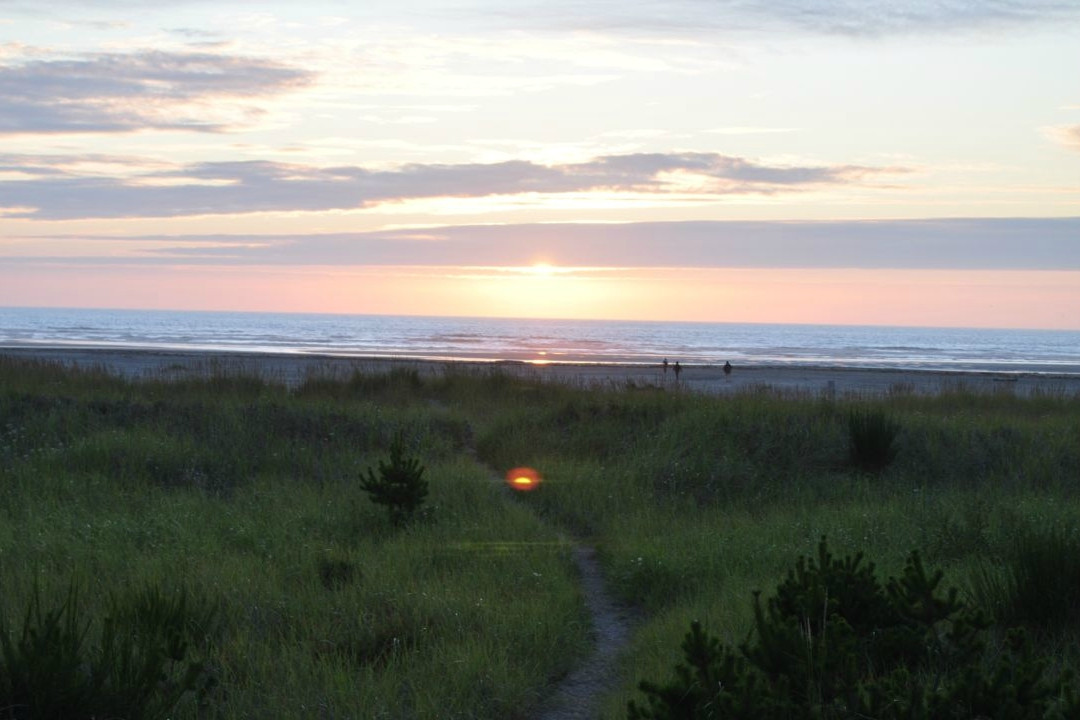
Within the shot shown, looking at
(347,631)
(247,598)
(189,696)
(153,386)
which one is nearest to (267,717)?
(189,696)

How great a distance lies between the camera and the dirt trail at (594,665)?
5.45 meters

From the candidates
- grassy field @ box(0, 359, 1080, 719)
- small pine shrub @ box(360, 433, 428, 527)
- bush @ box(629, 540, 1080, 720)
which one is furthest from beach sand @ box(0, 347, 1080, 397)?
bush @ box(629, 540, 1080, 720)

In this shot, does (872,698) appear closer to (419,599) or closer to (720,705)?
(720,705)

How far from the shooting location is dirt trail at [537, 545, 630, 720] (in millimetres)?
5453

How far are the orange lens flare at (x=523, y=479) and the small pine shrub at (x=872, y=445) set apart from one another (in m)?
4.21

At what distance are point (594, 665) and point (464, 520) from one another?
3.18 meters

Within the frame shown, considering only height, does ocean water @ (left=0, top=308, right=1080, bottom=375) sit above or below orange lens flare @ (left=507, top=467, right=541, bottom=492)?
above

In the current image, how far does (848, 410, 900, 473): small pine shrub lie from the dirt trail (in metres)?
5.65

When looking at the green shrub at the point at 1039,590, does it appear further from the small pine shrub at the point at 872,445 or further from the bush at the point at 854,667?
the small pine shrub at the point at 872,445

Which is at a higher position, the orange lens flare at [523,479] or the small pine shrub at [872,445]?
the small pine shrub at [872,445]

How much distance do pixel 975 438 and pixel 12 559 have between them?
38.2 feet

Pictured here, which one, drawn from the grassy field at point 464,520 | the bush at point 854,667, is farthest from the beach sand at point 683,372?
the bush at point 854,667

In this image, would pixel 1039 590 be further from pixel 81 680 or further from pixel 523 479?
pixel 523 479

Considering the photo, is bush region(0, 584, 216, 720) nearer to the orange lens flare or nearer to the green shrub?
the green shrub
